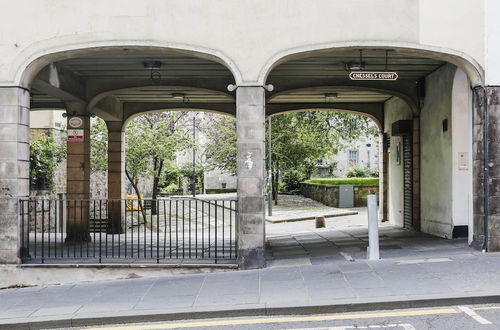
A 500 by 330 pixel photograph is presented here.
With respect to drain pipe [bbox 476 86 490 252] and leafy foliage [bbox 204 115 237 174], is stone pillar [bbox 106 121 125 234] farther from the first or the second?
leafy foliage [bbox 204 115 237 174]

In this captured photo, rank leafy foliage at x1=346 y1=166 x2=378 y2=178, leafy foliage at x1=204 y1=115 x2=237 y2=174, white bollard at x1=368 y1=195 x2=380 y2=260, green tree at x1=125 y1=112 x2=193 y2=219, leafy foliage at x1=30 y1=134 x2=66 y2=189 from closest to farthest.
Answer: white bollard at x1=368 y1=195 x2=380 y2=260 < leafy foliage at x1=30 y1=134 x2=66 y2=189 < green tree at x1=125 y1=112 x2=193 y2=219 < leafy foliage at x1=204 y1=115 x2=237 y2=174 < leafy foliage at x1=346 y1=166 x2=378 y2=178

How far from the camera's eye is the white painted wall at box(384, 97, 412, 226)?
1520cm

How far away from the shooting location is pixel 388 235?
13047mm

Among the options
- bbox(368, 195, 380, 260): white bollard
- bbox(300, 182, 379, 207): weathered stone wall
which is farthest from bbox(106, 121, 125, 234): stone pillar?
bbox(300, 182, 379, 207): weathered stone wall

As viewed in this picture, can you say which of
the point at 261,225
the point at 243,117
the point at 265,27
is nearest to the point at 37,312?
the point at 261,225

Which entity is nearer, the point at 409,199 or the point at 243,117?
the point at 243,117

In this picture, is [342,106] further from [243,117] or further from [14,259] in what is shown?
[14,259]

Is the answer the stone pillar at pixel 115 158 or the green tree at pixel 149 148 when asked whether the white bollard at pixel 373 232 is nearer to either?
the stone pillar at pixel 115 158

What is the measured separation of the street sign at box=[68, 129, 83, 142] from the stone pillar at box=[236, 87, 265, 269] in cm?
624

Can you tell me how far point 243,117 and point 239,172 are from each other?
1.03 m

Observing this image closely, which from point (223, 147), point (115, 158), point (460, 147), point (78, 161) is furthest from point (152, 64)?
point (223, 147)

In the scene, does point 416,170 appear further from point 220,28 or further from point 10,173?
point 10,173

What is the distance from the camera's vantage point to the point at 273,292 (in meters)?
6.86

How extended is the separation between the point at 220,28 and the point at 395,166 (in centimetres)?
952
